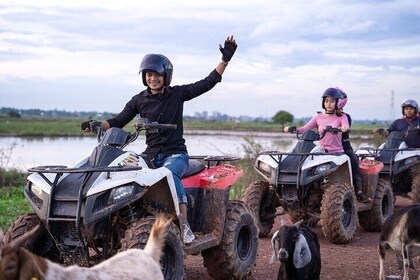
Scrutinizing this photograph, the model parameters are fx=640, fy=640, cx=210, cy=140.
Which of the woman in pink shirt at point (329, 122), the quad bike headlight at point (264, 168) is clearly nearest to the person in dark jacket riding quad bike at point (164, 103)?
the quad bike headlight at point (264, 168)

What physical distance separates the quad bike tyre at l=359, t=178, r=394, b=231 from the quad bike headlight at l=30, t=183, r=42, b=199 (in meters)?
7.46

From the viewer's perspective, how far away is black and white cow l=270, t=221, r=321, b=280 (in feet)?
22.8

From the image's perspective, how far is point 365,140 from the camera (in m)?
24.4

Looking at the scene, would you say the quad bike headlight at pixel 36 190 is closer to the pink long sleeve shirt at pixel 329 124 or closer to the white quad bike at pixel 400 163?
the pink long sleeve shirt at pixel 329 124

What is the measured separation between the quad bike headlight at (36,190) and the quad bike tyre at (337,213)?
17.2 ft

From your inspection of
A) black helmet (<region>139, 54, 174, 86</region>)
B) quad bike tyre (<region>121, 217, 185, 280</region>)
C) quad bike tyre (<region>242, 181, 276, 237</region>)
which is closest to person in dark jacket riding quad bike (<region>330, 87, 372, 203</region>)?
quad bike tyre (<region>242, 181, 276, 237</region>)

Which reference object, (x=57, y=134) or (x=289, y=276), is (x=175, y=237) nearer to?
(x=289, y=276)

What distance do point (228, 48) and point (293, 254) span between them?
7.83 feet

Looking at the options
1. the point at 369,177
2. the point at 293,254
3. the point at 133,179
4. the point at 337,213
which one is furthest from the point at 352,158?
the point at 133,179

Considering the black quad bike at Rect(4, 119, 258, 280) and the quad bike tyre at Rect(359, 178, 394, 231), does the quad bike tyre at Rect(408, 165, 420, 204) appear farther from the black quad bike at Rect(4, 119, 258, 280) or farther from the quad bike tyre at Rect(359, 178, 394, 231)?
the black quad bike at Rect(4, 119, 258, 280)

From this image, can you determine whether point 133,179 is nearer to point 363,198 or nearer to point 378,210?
point 363,198

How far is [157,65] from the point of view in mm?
7027

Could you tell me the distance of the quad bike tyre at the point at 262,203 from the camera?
1083cm

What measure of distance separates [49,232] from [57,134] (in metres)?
40.6
